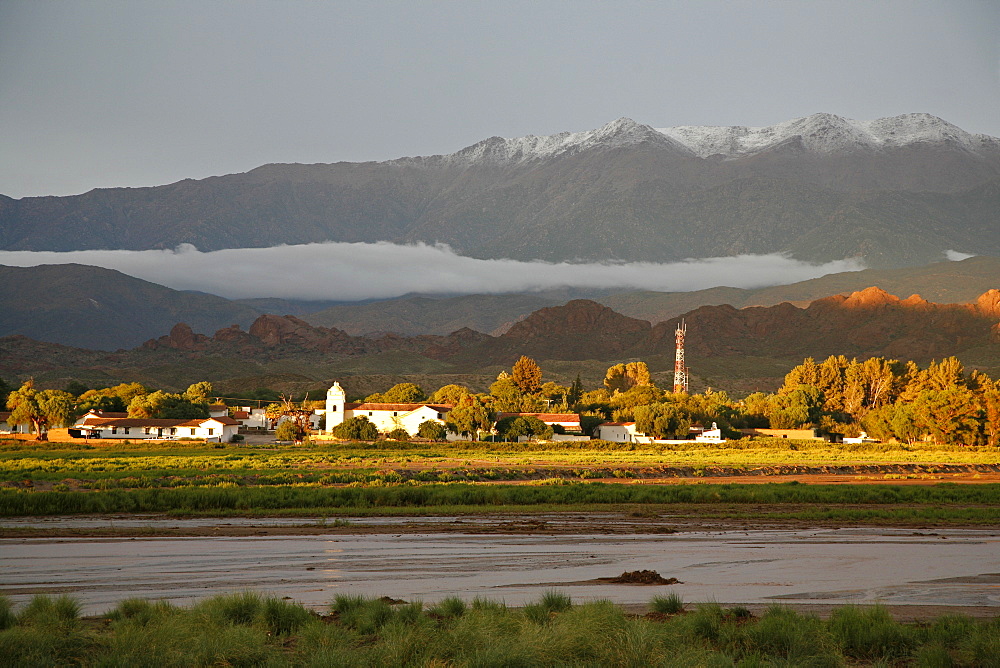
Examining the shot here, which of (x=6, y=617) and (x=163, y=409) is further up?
(x=163, y=409)

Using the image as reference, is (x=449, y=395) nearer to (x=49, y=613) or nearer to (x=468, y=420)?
(x=468, y=420)

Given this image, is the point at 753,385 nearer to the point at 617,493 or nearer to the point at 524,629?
the point at 617,493

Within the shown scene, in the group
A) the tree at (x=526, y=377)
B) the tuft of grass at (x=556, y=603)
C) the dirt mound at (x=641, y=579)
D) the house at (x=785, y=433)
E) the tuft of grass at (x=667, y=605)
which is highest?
the tree at (x=526, y=377)

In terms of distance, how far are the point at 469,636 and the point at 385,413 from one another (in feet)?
277

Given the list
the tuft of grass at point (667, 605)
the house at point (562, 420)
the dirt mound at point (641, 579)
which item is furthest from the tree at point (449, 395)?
the tuft of grass at point (667, 605)

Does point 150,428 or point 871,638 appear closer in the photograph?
point 871,638

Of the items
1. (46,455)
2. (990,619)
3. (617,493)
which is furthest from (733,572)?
(46,455)

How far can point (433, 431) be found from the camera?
89.5 m

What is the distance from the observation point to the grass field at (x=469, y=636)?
12.9 m

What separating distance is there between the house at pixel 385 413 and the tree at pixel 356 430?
276 cm

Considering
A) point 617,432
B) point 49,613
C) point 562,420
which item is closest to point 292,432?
point 562,420

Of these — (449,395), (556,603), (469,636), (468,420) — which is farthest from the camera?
(449,395)

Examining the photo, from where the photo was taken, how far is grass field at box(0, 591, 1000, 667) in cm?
1290

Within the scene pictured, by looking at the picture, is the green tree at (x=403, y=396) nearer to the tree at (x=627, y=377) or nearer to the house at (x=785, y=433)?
the tree at (x=627, y=377)
